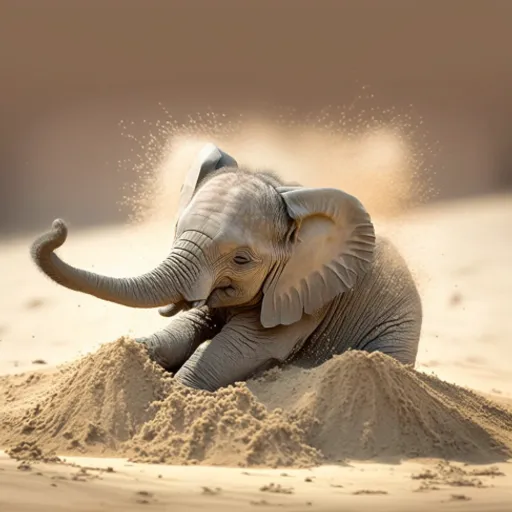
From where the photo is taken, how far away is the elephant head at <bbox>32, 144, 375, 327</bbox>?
8883 mm

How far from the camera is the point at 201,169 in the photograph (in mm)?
9773

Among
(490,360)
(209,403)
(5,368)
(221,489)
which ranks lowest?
(221,489)

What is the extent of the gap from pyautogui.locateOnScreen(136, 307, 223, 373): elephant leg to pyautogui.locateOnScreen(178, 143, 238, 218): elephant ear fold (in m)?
0.78

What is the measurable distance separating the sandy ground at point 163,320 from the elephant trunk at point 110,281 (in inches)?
48.8

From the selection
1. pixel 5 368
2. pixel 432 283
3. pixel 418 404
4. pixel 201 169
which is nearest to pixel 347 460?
pixel 418 404

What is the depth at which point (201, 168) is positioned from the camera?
9.77 m

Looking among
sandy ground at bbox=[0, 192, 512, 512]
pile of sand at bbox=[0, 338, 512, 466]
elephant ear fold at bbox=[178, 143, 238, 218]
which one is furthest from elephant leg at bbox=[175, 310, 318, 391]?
sandy ground at bbox=[0, 192, 512, 512]

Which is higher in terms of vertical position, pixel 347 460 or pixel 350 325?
pixel 350 325

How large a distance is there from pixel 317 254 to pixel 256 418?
2049mm

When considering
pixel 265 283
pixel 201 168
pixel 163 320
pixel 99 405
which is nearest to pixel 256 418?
pixel 99 405

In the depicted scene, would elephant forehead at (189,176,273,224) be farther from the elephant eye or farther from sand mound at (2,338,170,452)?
sand mound at (2,338,170,452)

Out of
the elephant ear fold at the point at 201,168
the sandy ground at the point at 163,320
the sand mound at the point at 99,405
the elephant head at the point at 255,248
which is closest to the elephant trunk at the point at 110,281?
the elephant head at the point at 255,248

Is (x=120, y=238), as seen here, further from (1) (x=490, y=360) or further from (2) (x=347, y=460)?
(2) (x=347, y=460)

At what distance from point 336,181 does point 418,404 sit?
437 cm
